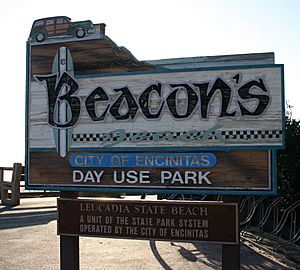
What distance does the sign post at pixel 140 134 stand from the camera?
5.44 m

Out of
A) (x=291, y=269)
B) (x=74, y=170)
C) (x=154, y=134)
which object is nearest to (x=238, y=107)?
(x=154, y=134)

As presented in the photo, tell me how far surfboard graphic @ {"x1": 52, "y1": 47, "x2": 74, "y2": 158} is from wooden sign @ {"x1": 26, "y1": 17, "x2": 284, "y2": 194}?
0.05 ft

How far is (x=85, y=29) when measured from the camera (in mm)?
6191

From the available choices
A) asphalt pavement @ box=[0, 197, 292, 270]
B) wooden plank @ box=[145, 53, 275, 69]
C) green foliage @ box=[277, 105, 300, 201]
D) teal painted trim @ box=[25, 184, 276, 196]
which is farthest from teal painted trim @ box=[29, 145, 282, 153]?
green foliage @ box=[277, 105, 300, 201]

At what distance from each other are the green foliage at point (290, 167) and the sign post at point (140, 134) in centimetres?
578

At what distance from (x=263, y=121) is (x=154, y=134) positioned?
1.42 meters

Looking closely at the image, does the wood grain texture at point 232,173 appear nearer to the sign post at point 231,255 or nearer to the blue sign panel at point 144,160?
the blue sign panel at point 144,160

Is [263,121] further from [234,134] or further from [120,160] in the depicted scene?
[120,160]

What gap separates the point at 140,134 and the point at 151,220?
1160 mm

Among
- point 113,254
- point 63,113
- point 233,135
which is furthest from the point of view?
point 113,254

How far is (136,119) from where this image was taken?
5.84 meters

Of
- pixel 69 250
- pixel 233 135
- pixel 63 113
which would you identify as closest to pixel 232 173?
pixel 233 135

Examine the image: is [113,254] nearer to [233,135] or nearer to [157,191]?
[157,191]

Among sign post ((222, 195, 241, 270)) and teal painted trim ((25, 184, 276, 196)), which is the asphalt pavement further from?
sign post ((222, 195, 241, 270))
